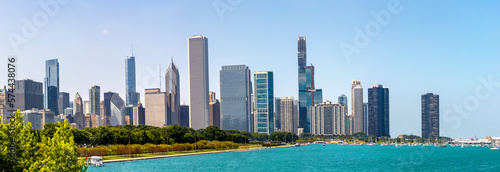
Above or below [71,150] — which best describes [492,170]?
below

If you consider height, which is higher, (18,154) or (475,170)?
(18,154)

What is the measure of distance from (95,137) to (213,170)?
6708 cm

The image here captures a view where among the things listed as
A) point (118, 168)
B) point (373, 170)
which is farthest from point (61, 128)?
point (373, 170)

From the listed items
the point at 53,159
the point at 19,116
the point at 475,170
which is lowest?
the point at 475,170

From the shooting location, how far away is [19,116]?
42.9 m

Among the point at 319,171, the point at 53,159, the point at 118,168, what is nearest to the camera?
the point at 53,159

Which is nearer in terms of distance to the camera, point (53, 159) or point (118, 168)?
point (53, 159)

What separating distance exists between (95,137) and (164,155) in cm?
2373

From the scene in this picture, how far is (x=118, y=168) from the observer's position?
106688 millimetres

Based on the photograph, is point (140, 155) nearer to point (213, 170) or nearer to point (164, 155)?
point (164, 155)

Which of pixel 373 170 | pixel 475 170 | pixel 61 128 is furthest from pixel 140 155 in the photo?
A: pixel 61 128

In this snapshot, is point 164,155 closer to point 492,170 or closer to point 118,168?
point 118,168

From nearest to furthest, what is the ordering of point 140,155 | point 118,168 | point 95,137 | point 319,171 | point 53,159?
point 53,159 < point 118,168 < point 319,171 < point 140,155 < point 95,137

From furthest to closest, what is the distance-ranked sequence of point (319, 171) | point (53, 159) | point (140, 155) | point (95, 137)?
point (95, 137)
point (140, 155)
point (319, 171)
point (53, 159)
